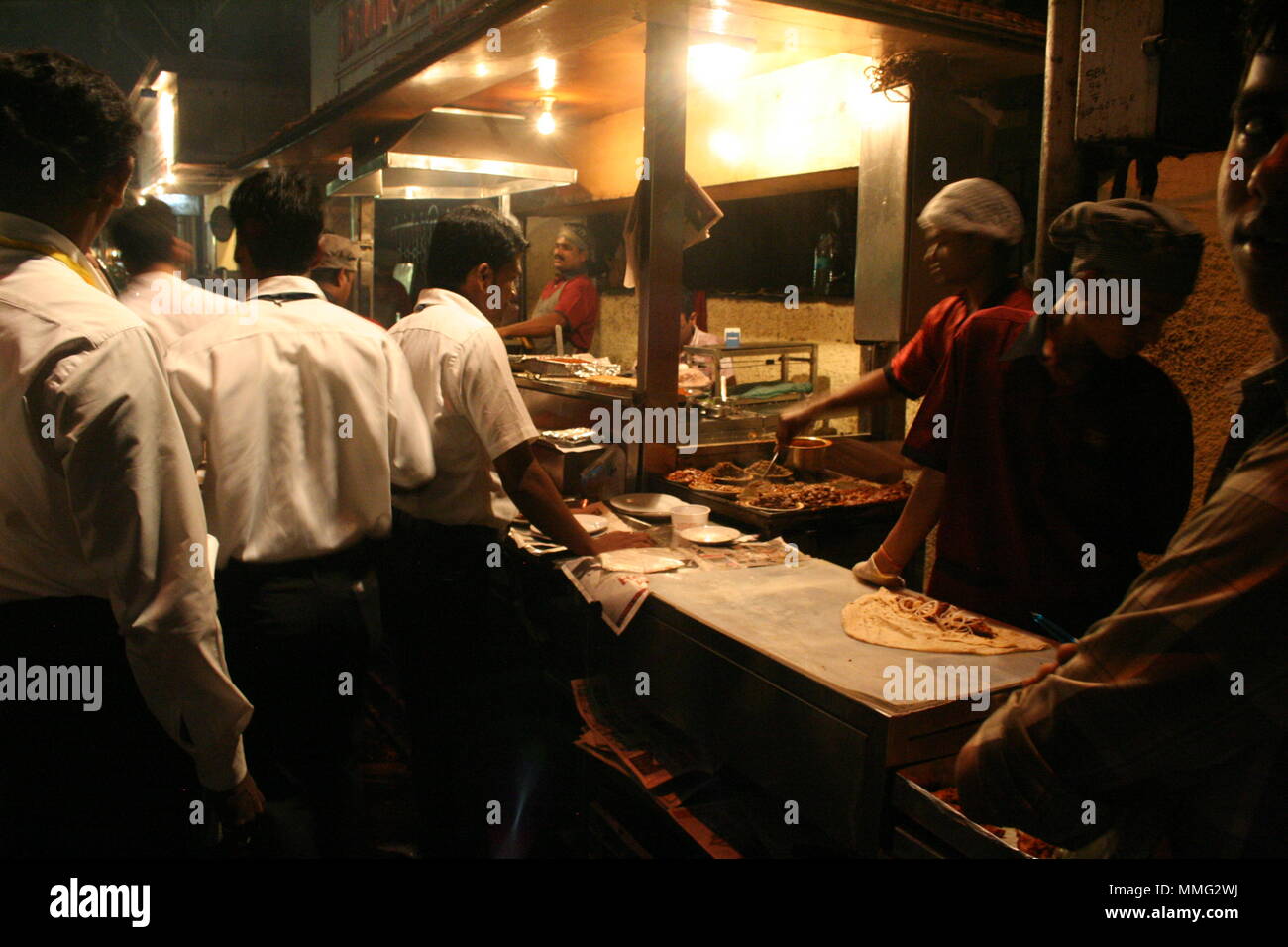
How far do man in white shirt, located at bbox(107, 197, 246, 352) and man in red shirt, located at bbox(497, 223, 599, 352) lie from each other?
3.19 meters

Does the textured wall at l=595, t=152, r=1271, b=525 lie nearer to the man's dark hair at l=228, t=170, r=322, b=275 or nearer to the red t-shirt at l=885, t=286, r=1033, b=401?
the red t-shirt at l=885, t=286, r=1033, b=401

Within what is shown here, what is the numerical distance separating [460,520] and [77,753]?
5.40 feet

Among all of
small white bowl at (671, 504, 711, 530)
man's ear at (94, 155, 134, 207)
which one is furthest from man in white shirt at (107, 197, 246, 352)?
small white bowl at (671, 504, 711, 530)

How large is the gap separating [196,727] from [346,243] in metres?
4.64

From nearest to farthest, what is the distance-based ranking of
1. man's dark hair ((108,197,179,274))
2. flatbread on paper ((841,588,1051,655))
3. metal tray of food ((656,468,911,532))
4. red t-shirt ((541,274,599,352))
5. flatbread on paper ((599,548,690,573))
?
flatbread on paper ((841,588,1051,655)), flatbread on paper ((599,548,690,573)), metal tray of food ((656,468,911,532)), man's dark hair ((108,197,179,274)), red t-shirt ((541,274,599,352))

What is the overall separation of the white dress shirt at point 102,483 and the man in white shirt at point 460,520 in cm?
145

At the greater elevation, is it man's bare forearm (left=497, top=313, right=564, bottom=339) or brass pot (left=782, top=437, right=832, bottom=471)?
man's bare forearm (left=497, top=313, right=564, bottom=339)

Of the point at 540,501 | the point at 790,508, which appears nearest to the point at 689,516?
the point at 790,508

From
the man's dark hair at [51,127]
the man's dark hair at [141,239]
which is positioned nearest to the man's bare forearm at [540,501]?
the man's dark hair at [51,127]

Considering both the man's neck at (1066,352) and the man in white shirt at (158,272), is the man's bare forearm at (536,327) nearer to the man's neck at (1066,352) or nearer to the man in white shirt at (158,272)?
the man in white shirt at (158,272)

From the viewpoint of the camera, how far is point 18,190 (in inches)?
69.8

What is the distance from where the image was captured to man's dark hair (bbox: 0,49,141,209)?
1.76 meters

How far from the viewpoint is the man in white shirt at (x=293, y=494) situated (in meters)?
2.55
